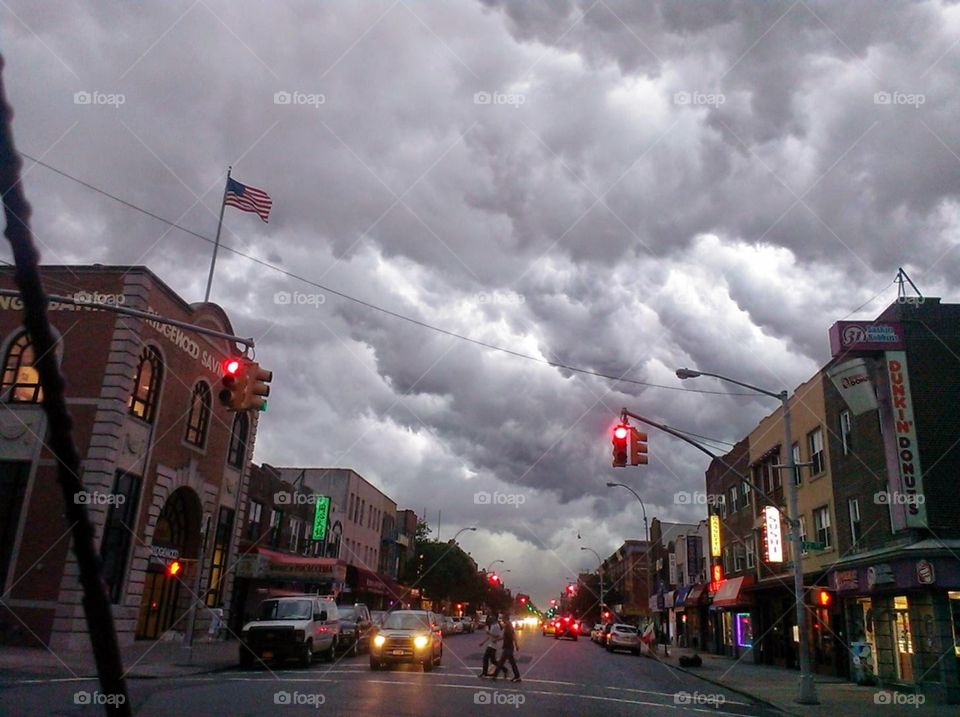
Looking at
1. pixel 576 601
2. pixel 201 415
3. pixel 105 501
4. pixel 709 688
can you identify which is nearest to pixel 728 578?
pixel 709 688

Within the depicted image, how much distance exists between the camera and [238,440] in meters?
37.3

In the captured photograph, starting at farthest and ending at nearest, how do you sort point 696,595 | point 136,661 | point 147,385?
point 696,595
point 147,385
point 136,661

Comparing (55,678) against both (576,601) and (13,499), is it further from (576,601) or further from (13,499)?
(576,601)

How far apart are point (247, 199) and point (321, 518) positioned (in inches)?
1129

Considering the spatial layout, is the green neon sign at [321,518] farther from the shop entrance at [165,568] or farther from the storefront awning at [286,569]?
the shop entrance at [165,568]

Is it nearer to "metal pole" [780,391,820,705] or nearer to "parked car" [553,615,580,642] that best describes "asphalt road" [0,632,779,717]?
"metal pole" [780,391,820,705]

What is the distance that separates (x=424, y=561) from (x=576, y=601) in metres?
64.7

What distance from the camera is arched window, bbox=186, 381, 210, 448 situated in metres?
32.8

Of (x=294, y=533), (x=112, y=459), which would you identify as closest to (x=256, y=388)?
(x=112, y=459)

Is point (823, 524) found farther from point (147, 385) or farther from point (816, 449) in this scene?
point (147, 385)

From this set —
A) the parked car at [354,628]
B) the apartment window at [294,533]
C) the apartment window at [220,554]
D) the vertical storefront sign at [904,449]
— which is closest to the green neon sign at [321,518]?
the apartment window at [294,533]

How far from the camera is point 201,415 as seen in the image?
111 feet

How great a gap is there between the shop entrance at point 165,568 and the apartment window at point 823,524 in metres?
24.5

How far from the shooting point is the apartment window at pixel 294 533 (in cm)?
4762
